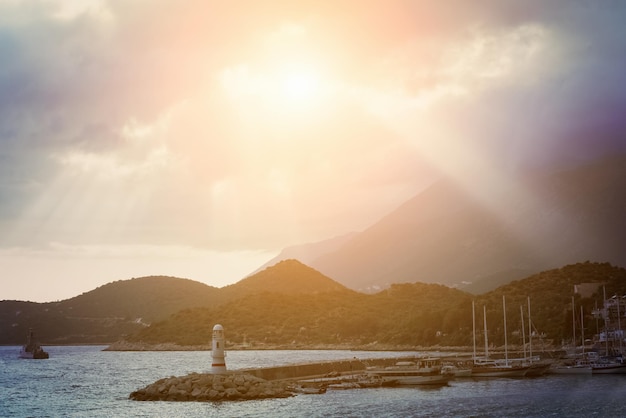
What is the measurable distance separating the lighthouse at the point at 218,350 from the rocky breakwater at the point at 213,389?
0.82m

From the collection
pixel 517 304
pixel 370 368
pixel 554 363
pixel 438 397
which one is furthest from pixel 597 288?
pixel 438 397

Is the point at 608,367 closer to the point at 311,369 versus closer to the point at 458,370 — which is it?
the point at 458,370

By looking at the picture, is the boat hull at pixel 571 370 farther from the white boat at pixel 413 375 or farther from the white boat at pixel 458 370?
the white boat at pixel 413 375

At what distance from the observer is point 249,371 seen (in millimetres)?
74875

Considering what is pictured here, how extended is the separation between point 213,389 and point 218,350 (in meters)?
3.51

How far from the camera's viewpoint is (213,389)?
65.2 meters

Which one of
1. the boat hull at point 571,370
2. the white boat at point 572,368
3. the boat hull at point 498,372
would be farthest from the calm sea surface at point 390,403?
the white boat at point 572,368

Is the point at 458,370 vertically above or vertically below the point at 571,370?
above

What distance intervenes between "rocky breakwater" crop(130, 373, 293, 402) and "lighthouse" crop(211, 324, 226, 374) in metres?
0.82

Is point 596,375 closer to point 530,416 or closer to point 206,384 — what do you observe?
point 530,416

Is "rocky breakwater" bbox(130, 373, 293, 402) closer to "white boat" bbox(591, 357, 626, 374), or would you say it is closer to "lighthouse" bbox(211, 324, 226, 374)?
"lighthouse" bbox(211, 324, 226, 374)

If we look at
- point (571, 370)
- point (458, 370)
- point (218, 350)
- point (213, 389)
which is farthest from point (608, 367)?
point (213, 389)

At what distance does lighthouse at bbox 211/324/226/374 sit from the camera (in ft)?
216

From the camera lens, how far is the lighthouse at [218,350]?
216 feet
